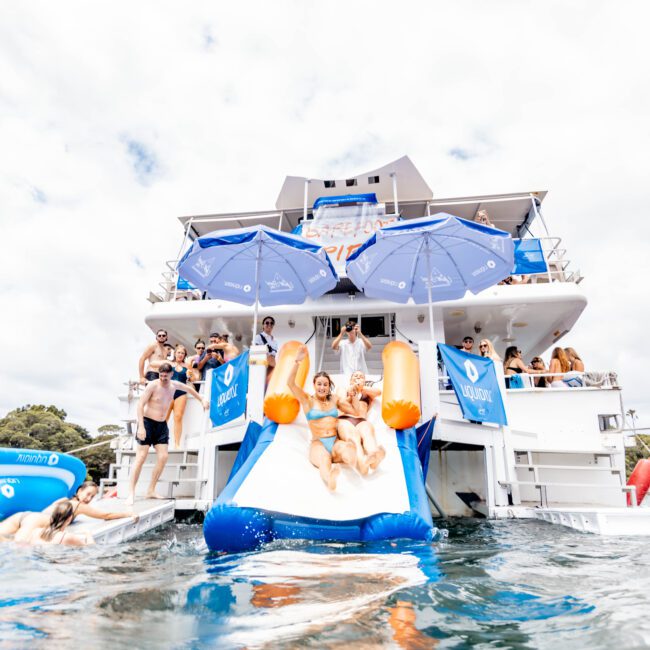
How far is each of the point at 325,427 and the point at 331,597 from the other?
2808 millimetres

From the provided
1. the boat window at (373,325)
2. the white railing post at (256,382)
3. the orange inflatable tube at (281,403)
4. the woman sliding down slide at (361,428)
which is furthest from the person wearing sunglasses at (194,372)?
the boat window at (373,325)

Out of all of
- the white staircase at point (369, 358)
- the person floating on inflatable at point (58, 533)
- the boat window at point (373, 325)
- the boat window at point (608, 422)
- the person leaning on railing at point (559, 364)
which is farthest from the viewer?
the boat window at point (373, 325)

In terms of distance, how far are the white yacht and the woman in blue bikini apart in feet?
3.08

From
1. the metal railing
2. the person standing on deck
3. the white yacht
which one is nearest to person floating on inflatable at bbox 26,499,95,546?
the white yacht

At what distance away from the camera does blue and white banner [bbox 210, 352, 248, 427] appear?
248 inches

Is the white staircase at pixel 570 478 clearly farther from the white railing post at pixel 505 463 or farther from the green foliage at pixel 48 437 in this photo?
the green foliage at pixel 48 437

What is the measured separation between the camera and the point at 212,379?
6871 mm

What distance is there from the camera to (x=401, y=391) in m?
5.38

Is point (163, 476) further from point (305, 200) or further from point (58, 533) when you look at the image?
point (305, 200)

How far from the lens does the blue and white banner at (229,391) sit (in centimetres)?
631

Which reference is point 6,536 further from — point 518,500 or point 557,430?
point 557,430

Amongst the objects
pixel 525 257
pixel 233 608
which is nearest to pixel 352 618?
pixel 233 608

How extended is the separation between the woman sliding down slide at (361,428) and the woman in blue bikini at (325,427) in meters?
0.07

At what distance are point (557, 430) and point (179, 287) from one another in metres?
8.30
